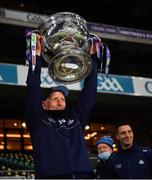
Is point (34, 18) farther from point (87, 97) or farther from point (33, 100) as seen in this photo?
point (33, 100)

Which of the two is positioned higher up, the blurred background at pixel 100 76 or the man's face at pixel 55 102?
the blurred background at pixel 100 76

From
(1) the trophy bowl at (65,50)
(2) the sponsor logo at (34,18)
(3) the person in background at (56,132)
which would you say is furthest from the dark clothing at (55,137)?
(2) the sponsor logo at (34,18)

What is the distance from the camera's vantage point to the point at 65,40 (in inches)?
121

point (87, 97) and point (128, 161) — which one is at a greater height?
point (87, 97)

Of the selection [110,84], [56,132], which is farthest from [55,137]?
[110,84]

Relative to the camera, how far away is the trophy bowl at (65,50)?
297 cm

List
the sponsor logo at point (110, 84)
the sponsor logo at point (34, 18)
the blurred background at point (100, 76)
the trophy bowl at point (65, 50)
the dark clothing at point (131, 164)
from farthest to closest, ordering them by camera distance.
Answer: the sponsor logo at point (34, 18), the blurred background at point (100, 76), the sponsor logo at point (110, 84), the dark clothing at point (131, 164), the trophy bowl at point (65, 50)

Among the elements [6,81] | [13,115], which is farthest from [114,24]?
[6,81]

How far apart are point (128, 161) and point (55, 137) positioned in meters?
0.82

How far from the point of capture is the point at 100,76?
34.3ft

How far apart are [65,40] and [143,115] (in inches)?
413

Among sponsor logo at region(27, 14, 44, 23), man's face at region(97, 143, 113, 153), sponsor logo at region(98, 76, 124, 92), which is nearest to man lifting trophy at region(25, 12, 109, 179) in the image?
man's face at region(97, 143, 113, 153)

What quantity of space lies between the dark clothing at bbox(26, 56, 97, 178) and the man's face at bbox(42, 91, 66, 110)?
0.11 feet

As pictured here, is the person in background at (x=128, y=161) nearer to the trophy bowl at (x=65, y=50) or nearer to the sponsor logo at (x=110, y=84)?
the trophy bowl at (x=65, y=50)
